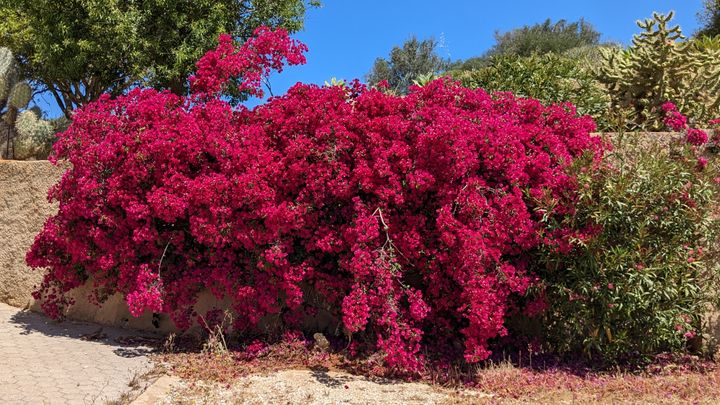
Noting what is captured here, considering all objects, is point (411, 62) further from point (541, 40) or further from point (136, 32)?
point (136, 32)

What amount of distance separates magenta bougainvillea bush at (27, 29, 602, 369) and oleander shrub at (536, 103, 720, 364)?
281 mm

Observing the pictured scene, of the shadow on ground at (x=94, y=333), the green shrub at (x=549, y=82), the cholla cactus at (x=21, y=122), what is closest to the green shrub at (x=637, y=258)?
the green shrub at (x=549, y=82)

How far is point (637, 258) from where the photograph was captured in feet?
18.2

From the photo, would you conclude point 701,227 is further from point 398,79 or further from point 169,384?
point 398,79

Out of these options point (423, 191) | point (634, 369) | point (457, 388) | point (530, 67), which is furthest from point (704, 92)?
point (457, 388)

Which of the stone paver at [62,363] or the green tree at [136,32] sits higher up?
the green tree at [136,32]

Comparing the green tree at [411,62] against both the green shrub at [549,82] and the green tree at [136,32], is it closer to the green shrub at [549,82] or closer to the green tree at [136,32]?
the green tree at [136,32]

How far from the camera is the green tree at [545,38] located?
105 ft

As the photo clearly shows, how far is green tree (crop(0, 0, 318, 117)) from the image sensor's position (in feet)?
51.8

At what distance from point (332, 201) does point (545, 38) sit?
30.1 m

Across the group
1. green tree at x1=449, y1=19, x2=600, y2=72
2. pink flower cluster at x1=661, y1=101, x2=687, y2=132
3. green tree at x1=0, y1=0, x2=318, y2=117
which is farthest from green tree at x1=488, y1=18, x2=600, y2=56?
pink flower cluster at x1=661, y1=101, x2=687, y2=132

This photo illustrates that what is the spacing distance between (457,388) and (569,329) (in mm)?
1426

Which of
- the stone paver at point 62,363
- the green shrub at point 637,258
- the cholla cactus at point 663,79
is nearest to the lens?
the stone paver at point 62,363

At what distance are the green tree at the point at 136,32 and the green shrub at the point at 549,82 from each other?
953 cm
